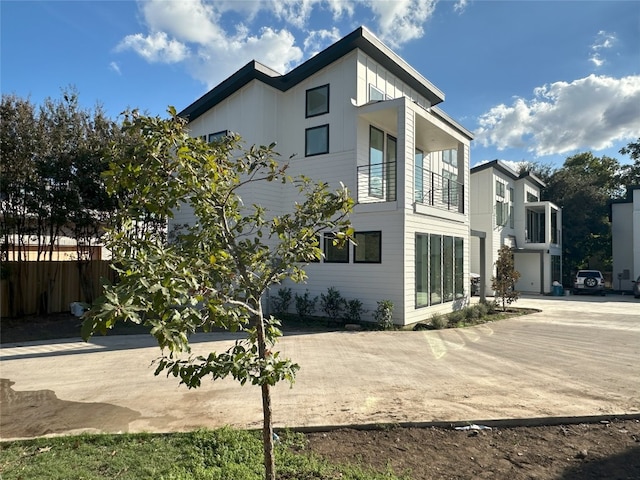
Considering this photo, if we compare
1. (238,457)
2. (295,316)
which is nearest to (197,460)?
(238,457)

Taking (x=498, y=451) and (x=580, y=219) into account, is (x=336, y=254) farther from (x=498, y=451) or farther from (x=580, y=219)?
(x=580, y=219)

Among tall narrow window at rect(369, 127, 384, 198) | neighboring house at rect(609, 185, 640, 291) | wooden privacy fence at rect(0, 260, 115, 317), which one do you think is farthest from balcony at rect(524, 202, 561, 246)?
wooden privacy fence at rect(0, 260, 115, 317)

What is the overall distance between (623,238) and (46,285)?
112 feet

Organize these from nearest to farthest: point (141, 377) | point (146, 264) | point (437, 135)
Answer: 1. point (146, 264)
2. point (141, 377)
3. point (437, 135)

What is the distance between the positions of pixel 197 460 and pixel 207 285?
2124 mm

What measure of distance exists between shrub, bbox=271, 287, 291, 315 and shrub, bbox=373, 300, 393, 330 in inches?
127

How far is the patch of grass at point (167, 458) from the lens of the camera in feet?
11.1

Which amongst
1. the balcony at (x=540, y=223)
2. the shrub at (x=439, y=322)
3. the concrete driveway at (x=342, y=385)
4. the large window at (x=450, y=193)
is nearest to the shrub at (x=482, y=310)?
the shrub at (x=439, y=322)

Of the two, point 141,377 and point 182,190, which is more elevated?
point 182,190

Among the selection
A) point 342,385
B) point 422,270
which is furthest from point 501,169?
point 342,385

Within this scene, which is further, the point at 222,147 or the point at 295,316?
the point at 295,316

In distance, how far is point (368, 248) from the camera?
12.2 meters

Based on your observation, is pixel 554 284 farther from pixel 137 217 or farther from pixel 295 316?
pixel 137 217

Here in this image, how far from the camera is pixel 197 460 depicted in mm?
3637
